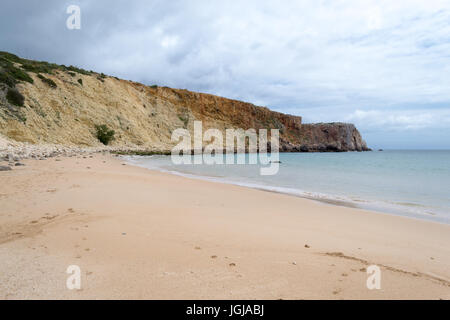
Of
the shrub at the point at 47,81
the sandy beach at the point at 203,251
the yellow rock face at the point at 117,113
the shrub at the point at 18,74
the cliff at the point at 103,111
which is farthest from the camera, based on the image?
the shrub at the point at 47,81

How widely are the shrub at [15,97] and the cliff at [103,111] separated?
0.08 meters

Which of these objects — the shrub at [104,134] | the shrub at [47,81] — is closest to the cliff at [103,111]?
the shrub at [47,81]

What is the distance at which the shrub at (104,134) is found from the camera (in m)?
29.9

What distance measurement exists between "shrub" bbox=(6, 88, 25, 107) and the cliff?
0.25 feet

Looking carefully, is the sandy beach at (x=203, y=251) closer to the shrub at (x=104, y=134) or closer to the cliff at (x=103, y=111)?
the cliff at (x=103, y=111)

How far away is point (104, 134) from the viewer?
30109mm

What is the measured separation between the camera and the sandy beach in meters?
2.19

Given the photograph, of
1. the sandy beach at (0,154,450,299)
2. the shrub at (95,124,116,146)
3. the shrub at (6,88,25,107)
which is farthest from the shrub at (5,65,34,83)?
the sandy beach at (0,154,450,299)

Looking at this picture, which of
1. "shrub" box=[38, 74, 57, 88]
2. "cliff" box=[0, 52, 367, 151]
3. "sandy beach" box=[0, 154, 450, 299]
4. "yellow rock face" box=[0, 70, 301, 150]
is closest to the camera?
"sandy beach" box=[0, 154, 450, 299]

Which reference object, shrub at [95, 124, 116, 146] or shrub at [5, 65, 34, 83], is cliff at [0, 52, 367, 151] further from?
shrub at [95, 124, 116, 146]

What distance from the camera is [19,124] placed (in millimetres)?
22141
